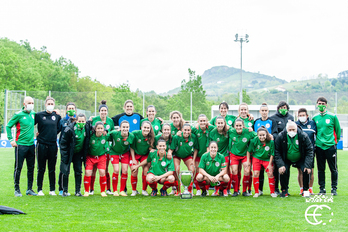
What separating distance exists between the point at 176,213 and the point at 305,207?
1894 mm

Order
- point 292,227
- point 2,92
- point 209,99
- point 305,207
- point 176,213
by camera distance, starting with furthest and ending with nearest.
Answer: point 2,92 < point 209,99 < point 305,207 < point 176,213 < point 292,227

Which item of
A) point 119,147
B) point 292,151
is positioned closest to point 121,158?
point 119,147

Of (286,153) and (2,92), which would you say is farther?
(2,92)

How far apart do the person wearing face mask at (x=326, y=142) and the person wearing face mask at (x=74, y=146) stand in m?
4.09

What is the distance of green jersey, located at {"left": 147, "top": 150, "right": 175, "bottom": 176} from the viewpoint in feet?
21.5

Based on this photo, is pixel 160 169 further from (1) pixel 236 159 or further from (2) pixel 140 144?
(1) pixel 236 159

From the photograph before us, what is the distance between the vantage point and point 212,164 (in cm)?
648

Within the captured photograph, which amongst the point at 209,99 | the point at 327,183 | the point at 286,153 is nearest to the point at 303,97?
the point at 209,99

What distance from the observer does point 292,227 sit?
4.32 metres

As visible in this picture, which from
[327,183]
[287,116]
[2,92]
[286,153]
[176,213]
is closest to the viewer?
[176,213]

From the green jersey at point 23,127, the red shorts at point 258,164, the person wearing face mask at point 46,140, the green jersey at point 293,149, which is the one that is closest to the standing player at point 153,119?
the person wearing face mask at point 46,140

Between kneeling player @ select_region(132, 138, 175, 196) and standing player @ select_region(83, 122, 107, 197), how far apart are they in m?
0.56

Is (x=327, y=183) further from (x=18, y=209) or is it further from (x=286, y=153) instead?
(x=18, y=209)

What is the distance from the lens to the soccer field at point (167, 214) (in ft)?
14.3
